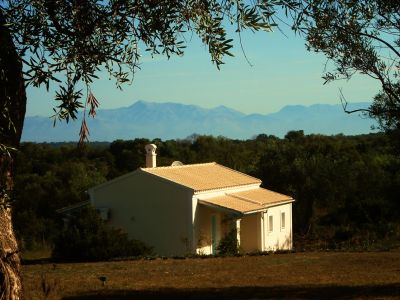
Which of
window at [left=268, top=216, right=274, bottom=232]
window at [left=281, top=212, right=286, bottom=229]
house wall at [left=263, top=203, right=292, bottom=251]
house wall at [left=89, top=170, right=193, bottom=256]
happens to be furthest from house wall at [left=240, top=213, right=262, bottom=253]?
house wall at [left=89, top=170, right=193, bottom=256]

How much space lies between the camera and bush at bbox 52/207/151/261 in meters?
23.3

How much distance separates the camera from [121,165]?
51.1m

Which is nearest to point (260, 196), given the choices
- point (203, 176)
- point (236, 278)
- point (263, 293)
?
point (203, 176)

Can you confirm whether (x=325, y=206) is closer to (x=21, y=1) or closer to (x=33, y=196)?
(x=33, y=196)

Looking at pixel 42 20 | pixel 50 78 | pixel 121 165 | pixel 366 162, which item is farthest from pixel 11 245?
pixel 121 165

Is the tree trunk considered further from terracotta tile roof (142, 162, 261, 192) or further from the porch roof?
terracotta tile roof (142, 162, 261, 192)

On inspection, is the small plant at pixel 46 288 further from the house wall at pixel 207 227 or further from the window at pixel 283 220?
the window at pixel 283 220

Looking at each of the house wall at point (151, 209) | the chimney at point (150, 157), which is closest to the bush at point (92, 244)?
the house wall at point (151, 209)

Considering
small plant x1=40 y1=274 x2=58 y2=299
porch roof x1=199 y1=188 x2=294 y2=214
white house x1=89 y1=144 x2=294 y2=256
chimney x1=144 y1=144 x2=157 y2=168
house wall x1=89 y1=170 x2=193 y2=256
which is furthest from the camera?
chimney x1=144 y1=144 x2=157 y2=168

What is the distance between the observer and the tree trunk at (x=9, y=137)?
18.0ft

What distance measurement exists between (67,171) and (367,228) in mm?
21276

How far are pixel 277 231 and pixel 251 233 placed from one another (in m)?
1.80

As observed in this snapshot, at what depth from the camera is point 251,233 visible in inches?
1248

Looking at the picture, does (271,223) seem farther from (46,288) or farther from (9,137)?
(9,137)
